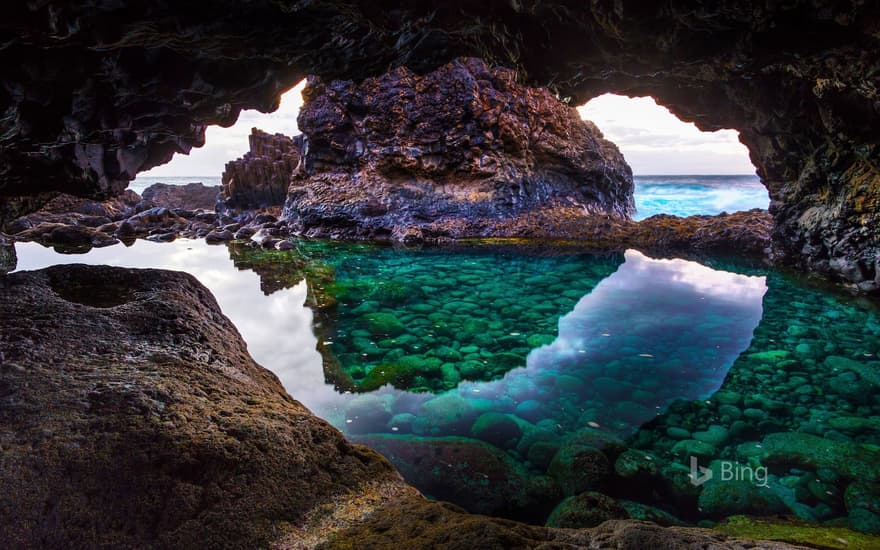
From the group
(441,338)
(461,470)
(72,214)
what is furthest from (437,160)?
(72,214)

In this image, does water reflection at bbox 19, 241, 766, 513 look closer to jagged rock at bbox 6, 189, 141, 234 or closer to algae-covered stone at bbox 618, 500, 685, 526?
algae-covered stone at bbox 618, 500, 685, 526

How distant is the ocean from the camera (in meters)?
33.3

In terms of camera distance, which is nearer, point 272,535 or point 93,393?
point 272,535

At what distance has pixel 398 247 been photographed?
13.5 m

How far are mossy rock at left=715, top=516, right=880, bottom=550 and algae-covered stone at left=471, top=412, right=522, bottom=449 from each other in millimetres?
1358

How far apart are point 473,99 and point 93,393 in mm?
15962

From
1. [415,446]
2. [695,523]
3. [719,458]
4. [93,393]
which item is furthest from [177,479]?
[719,458]

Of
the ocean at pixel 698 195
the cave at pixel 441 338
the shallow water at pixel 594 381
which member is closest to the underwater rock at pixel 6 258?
the cave at pixel 441 338

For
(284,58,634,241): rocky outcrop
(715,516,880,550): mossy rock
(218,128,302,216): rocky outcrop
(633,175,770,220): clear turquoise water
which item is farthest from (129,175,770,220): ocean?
(715,516,880,550): mossy rock

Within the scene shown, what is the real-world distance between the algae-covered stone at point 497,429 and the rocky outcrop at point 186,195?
101 ft

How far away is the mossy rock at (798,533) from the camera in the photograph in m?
2.05

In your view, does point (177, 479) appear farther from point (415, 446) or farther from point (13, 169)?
point (13, 169)

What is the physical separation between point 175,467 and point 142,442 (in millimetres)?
175

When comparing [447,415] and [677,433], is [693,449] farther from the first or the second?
[447,415]
